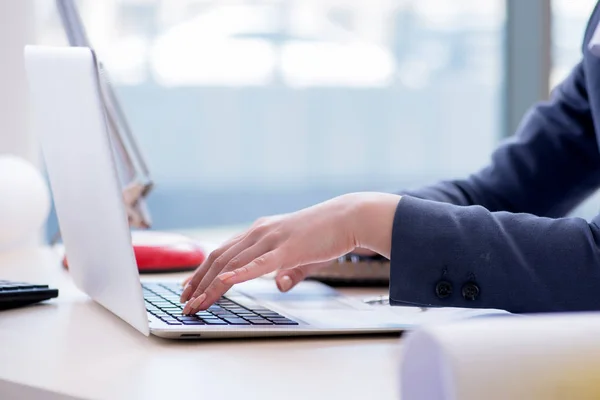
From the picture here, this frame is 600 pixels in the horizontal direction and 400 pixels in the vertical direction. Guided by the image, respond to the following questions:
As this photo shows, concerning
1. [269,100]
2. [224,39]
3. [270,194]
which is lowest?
[270,194]

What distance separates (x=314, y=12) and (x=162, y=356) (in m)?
7.50

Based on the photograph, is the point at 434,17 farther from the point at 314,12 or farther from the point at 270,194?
the point at 270,194

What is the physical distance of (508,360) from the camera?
39cm

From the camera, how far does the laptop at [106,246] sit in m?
0.76

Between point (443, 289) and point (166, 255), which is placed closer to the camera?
point (443, 289)

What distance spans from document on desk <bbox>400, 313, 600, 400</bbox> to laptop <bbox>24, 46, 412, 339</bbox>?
Result: 0.38 meters

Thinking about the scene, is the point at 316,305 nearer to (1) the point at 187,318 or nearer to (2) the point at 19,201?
(1) the point at 187,318

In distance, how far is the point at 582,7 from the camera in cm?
257

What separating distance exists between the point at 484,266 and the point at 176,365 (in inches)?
12.0

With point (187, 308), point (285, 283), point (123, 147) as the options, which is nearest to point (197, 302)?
point (187, 308)

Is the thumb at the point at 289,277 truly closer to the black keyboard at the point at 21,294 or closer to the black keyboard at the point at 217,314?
the black keyboard at the point at 217,314

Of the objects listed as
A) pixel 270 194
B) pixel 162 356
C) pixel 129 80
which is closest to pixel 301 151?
pixel 270 194

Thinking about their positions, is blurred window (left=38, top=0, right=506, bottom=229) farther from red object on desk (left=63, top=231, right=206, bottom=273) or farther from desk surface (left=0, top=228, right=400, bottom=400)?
desk surface (left=0, top=228, right=400, bottom=400)

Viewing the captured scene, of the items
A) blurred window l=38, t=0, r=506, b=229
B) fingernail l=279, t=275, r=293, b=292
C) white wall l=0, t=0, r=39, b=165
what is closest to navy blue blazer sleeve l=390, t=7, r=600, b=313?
fingernail l=279, t=275, r=293, b=292
